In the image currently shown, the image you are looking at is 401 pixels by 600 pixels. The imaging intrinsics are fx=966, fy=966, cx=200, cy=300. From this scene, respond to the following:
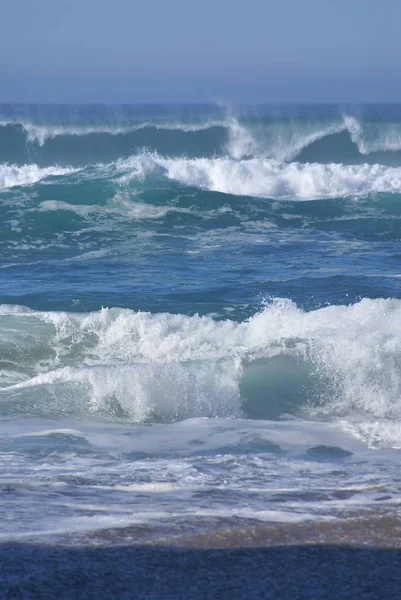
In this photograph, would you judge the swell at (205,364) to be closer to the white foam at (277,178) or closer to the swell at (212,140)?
the white foam at (277,178)

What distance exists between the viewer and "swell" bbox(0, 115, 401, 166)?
32969mm

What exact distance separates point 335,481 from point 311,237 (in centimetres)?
1210

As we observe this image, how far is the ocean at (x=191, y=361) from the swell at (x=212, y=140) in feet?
35.6

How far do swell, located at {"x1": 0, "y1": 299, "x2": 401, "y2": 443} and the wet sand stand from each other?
111 inches

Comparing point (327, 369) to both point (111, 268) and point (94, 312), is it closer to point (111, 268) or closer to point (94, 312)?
point (94, 312)

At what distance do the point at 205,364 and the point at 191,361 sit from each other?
7.8 inches

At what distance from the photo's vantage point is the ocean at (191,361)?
5262 millimetres

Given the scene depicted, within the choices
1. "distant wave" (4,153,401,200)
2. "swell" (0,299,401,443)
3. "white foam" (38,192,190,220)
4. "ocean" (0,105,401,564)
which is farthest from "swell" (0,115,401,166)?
"swell" (0,299,401,443)

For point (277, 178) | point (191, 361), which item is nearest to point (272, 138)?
point (277, 178)

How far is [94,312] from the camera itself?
1087cm

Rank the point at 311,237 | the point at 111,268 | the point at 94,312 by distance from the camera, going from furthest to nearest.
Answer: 1. the point at 311,237
2. the point at 111,268
3. the point at 94,312

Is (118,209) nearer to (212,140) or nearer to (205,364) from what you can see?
(205,364)

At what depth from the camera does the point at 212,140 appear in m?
34.2

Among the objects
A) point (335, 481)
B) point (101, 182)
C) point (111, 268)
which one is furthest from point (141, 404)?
point (101, 182)
